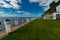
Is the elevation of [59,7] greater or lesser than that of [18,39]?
greater

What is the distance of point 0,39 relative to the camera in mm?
11070

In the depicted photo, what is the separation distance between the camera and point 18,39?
1055 centimetres

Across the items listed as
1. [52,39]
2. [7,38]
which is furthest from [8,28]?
[52,39]

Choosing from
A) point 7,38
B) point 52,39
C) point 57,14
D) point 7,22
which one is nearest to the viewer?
point 52,39

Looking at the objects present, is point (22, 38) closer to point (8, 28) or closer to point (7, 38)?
point (7, 38)

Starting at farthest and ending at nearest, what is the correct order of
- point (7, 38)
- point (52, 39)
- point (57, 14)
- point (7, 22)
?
point (57, 14) < point (7, 22) < point (7, 38) < point (52, 39)

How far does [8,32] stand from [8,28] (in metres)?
0.37

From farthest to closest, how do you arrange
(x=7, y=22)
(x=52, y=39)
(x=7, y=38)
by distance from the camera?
(x=7, y=22) < (x=7, y=38) < (x=52, y=39)

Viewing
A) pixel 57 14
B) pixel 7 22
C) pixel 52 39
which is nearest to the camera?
pixel 52 39

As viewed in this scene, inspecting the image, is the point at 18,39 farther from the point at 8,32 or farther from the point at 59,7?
the point at 59,7

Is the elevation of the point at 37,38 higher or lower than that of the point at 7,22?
lower

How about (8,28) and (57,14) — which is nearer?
(8,28)

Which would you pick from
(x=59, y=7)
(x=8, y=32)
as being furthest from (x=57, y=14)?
(x=8, y=32)

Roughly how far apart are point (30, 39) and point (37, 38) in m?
0.51
